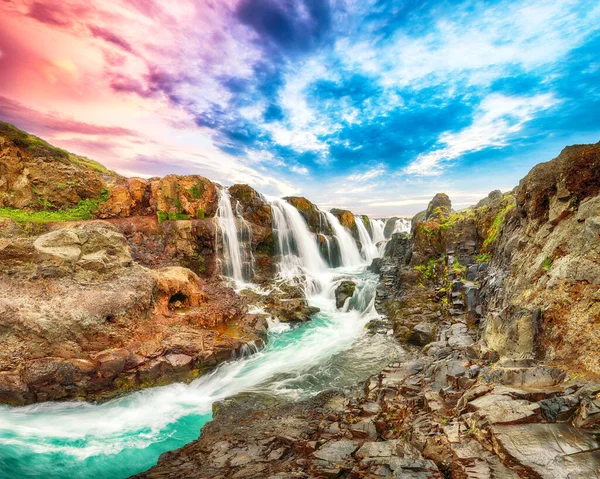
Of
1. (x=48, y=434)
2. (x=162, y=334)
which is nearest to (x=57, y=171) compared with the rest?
(x=162, y=334)

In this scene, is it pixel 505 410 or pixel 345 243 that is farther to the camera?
pixel 345 243

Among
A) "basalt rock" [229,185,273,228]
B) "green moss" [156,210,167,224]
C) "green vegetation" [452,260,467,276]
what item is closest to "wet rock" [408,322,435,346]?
"green vegetation" [452,260,467,276]

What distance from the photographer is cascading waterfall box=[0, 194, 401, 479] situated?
650cm

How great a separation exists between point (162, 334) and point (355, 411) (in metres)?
7.91

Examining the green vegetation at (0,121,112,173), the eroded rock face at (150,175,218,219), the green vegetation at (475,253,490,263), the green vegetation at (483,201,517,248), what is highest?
the green vegetation at (0,121,112,173)

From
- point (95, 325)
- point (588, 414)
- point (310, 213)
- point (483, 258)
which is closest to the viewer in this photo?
point (588, 414)

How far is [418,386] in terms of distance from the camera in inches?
254

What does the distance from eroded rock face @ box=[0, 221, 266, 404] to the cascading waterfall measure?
0.56m

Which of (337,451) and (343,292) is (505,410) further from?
(343,292)

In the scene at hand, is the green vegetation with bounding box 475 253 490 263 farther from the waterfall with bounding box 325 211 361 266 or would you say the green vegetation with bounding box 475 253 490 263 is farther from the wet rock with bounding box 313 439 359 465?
the waterfall with bounding box 325 211 361 266

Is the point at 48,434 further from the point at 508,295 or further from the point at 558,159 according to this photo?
the point at 558,159

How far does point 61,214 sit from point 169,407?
1558 cm

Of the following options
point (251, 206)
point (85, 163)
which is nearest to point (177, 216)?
point (251, 206)

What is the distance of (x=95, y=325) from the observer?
938 cm
